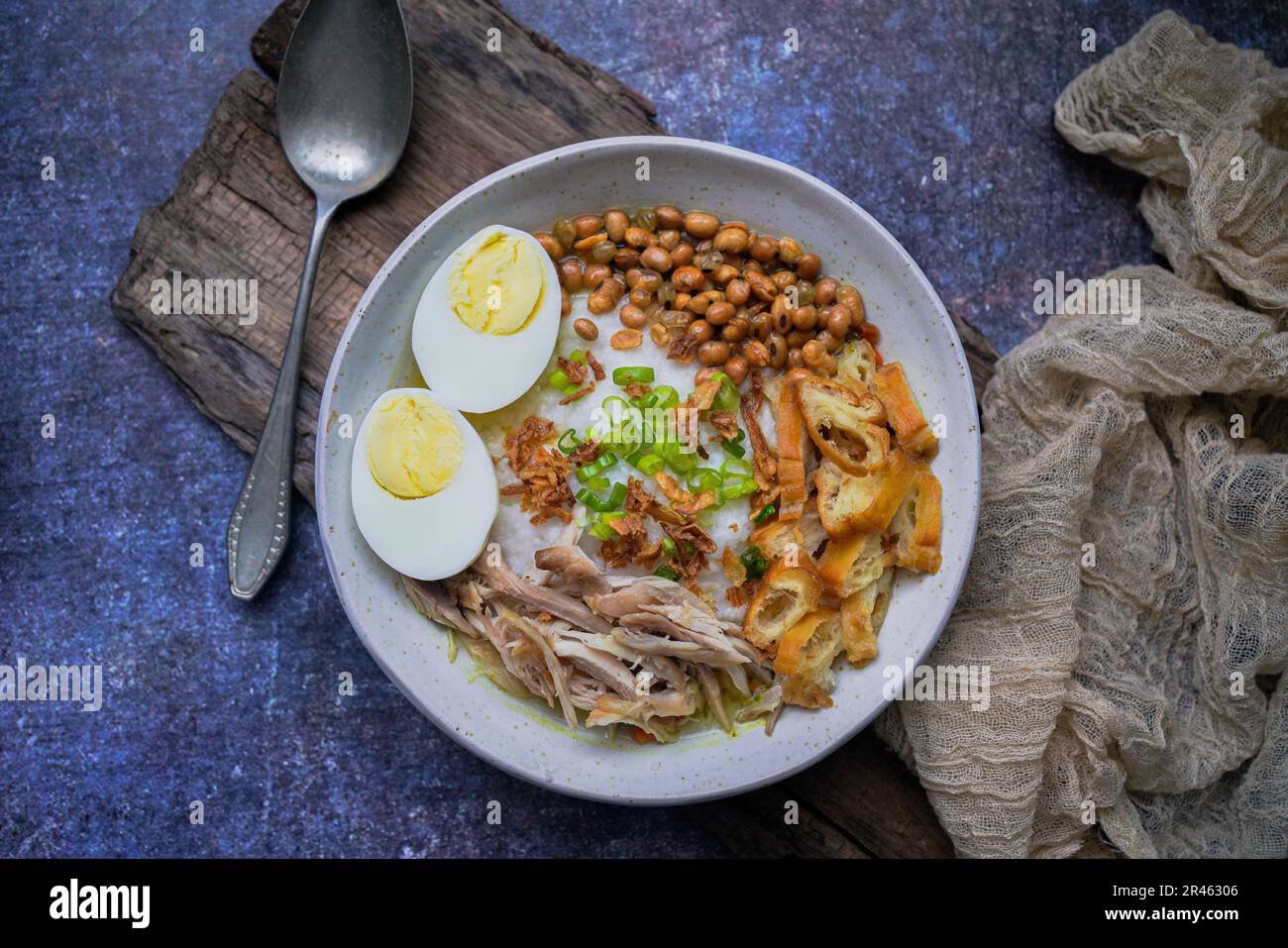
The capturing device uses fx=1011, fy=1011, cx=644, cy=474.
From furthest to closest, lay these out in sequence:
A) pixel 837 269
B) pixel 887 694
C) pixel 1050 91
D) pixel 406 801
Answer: pixel 1050 91, pixel 406 801, pixel 837 269, pixel 887 694

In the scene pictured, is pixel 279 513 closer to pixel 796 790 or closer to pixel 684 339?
pixel 684 339

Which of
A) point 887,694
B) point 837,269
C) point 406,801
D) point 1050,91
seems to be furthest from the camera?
point 1050,91

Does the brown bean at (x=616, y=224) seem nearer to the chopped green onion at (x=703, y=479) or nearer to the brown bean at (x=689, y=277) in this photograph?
the brown bean at (x=689, y=277)

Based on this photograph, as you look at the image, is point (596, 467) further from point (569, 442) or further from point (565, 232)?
point (565, 232)

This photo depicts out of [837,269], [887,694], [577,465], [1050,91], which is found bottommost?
[887,694]

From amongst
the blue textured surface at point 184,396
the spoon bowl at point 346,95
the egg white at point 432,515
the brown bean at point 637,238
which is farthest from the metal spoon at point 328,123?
the brown bean at point 637,238

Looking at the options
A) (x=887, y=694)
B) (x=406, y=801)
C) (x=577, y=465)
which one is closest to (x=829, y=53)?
(x=577, y=465)

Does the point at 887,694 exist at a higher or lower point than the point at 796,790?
higher

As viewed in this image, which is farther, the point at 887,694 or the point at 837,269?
the point at 837,269
